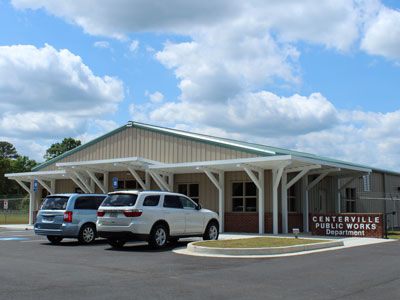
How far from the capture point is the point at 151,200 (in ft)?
45.1

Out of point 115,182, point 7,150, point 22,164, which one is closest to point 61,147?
point 22,164

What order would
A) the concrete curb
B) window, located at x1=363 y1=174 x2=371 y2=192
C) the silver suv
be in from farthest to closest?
window, located at x1=363 y1=174 x2=371 y2=192 < the silver suv < the concrete curb

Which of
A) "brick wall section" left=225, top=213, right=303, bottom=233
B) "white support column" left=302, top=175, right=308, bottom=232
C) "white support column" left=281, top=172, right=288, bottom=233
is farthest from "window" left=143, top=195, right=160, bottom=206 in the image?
"white support column" left=302, top=175, right=308, bottom=232

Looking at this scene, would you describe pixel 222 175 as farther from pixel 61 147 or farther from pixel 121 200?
pixel 61 147

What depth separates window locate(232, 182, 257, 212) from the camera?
21391mm

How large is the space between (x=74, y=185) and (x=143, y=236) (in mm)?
17212

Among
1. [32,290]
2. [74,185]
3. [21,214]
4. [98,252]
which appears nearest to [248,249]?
[98,252]

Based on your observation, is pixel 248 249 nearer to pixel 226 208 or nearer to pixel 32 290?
pixel 32 290

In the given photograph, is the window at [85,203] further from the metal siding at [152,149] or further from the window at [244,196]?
the window at [244,196]

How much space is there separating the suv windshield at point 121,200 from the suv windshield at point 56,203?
227 centimetres

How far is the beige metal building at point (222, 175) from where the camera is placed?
789 inches

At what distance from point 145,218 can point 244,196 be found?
903cm

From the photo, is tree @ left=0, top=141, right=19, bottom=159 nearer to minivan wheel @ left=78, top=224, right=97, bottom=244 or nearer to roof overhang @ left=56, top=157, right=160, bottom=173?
roof overhang @ left=56, top=157, right=160, bottom=173

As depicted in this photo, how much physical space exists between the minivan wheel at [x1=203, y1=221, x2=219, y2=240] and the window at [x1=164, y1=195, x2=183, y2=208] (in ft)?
5.12
